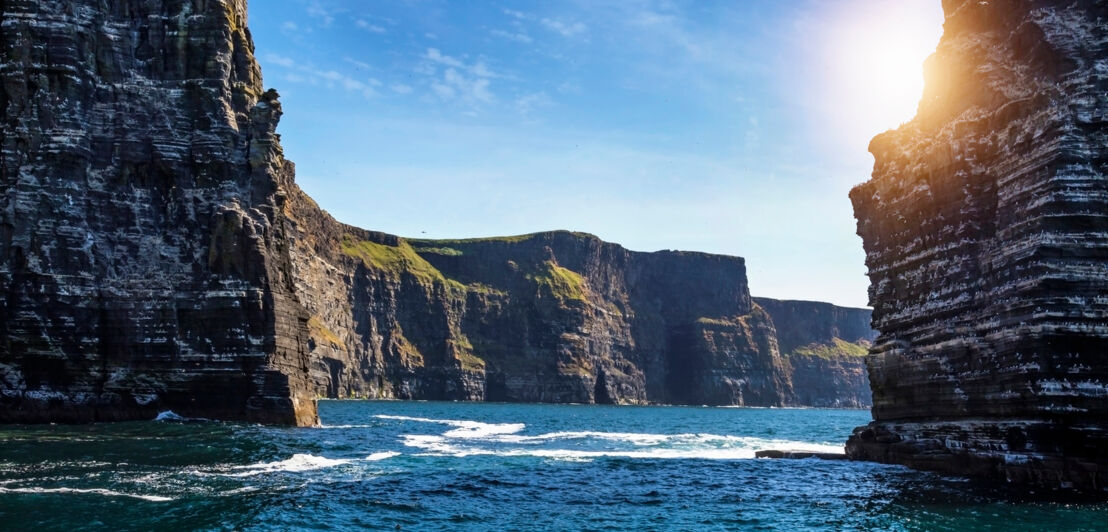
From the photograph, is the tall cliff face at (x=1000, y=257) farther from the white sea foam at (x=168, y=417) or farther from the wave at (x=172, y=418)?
the white sea foam at (x=168, y=417)

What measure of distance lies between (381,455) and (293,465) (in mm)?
7641

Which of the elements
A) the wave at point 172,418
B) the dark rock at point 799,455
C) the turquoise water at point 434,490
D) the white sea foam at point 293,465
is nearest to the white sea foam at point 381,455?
the turquoise water at point 434,490

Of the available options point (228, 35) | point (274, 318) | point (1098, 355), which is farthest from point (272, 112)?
point (1098, 355)

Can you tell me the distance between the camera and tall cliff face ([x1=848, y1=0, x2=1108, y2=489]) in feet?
102

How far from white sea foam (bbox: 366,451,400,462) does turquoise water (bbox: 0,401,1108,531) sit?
0.19 metres

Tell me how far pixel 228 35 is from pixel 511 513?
48.6 metres

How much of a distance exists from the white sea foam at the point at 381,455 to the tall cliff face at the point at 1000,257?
2546cm

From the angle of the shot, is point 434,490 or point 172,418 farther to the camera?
point 172,418

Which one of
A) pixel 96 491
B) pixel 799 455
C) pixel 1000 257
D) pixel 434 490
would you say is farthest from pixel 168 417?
pixel 1000 257

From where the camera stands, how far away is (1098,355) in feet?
101

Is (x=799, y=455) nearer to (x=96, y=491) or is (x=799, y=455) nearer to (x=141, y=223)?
(x=96, y=491)

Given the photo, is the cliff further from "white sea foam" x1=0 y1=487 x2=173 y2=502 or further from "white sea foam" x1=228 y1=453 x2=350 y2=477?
"white sea foam" x1=0 y1=487 x2=173 y2=502

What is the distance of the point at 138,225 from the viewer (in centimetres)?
5800

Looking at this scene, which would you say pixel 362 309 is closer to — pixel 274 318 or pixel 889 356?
pixel 274 318
